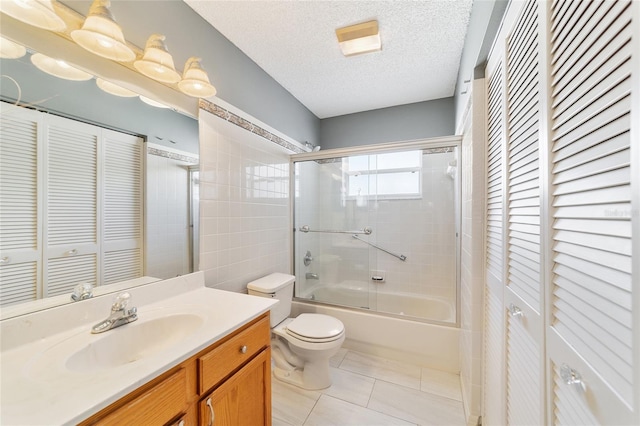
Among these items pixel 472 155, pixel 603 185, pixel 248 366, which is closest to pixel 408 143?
pixel 472 155

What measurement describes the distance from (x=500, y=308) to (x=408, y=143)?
1.48m

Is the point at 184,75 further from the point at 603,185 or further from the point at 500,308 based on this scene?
the point at 500,308

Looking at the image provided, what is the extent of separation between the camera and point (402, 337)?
1.94 metres

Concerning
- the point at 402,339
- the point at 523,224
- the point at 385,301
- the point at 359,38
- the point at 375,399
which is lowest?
the point at 375,399

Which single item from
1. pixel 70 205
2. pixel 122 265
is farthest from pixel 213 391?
pixel 70 205

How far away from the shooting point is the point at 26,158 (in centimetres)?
83

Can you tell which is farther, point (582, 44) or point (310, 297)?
point (310, 297)

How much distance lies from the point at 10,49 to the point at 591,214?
1734mm

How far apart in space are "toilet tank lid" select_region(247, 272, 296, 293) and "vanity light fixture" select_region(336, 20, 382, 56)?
6.04 ft

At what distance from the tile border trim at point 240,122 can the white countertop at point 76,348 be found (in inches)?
42.8

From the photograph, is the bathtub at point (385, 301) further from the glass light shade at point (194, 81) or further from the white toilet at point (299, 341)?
the glass light shade at point (194, 81)

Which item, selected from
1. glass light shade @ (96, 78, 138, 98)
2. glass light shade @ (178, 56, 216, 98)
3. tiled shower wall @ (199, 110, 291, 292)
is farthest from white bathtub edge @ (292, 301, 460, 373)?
glass light shade @ (96, 78, 138, 98)

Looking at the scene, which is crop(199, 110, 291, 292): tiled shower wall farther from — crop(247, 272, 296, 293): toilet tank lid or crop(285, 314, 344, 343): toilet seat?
crop(285, 314, 344, 343): toilet seat

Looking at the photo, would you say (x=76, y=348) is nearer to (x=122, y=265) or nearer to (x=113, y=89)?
(x=122, y=265)
